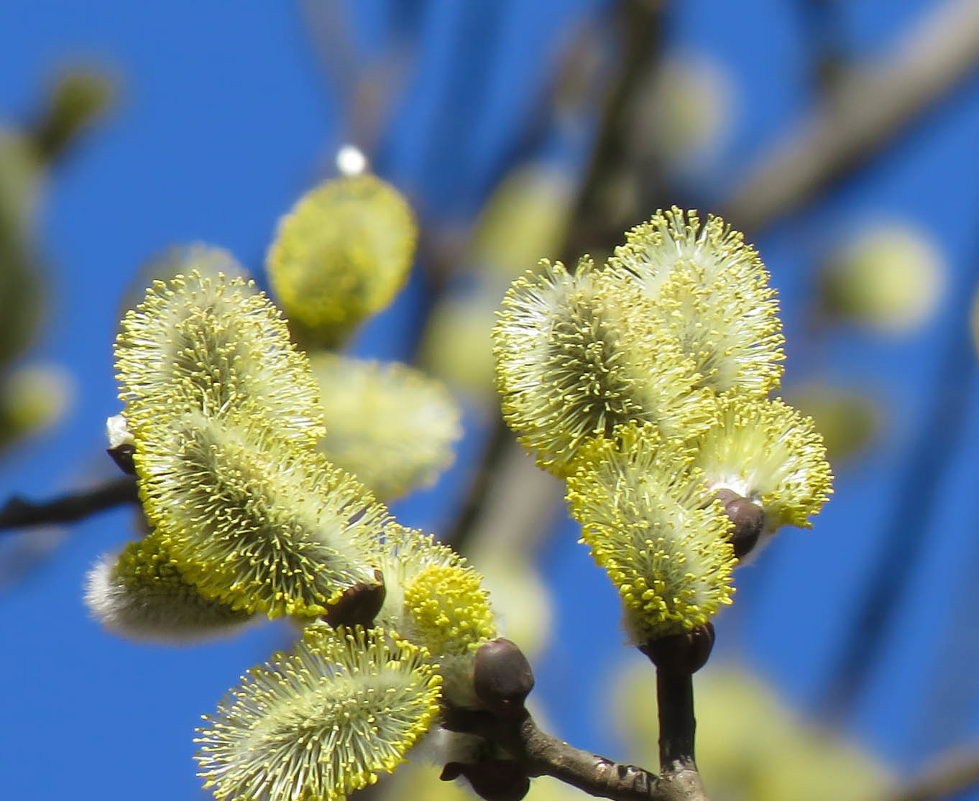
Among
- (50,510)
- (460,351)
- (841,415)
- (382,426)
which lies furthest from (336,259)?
(841,415)

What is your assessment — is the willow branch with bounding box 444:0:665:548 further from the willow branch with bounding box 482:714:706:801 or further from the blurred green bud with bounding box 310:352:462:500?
the willow branch with bounding box 482:714:706:801

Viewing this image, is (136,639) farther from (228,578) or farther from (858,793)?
(858,793)

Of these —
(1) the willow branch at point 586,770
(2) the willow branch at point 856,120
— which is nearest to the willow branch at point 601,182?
(2) the willow branch at point 856,120

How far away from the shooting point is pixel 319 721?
1.93ft

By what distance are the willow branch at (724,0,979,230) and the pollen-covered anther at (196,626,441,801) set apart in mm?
1821

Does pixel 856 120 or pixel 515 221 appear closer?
pixel 856 120

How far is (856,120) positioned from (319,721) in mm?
1984

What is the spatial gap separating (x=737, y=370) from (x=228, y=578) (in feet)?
0.90

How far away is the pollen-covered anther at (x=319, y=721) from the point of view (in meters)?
0.59

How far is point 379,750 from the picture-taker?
0.59 metres

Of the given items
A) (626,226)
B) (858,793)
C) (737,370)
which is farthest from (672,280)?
(858,793)

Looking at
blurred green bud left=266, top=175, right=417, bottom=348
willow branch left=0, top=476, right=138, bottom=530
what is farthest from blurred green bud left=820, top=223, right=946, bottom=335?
willow branch left=0, top=476, right=138, bottom=530

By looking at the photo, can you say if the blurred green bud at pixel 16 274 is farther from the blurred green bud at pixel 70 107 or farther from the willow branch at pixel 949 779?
the willow branch at pixel 949 779

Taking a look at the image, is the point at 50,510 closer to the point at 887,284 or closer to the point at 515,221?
the point at 515,221
